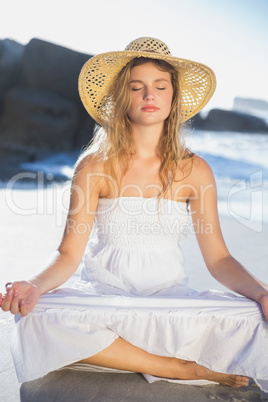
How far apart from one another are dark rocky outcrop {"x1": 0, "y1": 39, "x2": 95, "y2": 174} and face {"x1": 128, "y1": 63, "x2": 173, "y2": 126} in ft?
32.8

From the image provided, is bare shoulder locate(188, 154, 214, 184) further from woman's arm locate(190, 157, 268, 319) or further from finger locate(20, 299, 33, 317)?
finger locate(20, 299, 33, 317)

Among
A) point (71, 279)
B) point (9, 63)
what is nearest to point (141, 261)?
point (71, 279)

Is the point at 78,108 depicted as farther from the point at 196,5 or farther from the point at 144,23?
the point at 196,5

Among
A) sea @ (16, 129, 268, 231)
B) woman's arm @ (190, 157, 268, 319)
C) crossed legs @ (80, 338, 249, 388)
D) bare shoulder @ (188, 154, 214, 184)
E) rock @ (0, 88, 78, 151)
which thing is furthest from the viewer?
rock @ (0, 88, 78, 151)

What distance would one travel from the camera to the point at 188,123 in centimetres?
226

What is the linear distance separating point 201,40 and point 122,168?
10146mm

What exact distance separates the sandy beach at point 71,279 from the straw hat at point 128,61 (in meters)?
1.01

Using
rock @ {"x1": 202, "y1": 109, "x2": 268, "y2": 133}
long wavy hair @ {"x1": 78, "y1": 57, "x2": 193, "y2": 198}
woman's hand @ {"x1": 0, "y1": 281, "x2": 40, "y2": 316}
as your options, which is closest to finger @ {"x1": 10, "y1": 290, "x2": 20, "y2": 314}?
woman's hand @ {"x1": 0, "y1": 281, "x2": 40, "y2": 316}

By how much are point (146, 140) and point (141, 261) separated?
51 centimetres

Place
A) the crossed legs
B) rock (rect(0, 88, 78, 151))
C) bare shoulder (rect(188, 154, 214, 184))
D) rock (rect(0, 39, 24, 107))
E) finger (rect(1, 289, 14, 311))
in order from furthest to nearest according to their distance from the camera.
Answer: rock (rect(0, 39, 24, 107)), rock (rect(0, 88, 78, 151)), bare shoulder (rect(188, 154, 214, 184)), the crossed legs, finger (rect(1, 289, 14, 311))

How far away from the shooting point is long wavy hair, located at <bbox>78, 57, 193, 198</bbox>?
6.37 feet

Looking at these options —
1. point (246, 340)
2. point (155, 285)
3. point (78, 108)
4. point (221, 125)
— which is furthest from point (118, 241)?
point (221, 125)

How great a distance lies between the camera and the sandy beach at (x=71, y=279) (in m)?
1.51

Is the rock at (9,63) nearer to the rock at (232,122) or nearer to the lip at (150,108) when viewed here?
the rock at (232,122)
